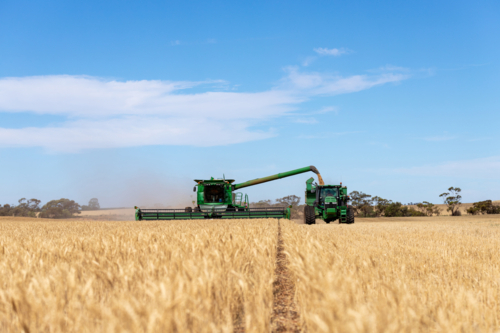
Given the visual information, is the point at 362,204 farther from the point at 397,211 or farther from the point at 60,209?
the point at 60,209

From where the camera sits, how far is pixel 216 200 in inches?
850

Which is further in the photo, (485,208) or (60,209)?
(60,209)

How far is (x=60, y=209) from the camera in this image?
2325 inches

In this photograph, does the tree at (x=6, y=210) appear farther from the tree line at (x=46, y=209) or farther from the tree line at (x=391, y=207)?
the tree line at (x=391, y=207)

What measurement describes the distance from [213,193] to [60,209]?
47.6 m

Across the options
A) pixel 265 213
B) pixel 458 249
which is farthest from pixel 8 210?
pixel 458 249

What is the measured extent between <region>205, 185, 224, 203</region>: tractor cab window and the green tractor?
5.23 m

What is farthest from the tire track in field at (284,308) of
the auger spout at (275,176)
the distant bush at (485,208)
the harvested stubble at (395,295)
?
the distant bush at (485,208)

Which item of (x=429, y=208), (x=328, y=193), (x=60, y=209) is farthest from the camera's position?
(x=60, y=209)

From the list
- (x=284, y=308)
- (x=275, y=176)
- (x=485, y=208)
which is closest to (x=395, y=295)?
(x=284, y=308)

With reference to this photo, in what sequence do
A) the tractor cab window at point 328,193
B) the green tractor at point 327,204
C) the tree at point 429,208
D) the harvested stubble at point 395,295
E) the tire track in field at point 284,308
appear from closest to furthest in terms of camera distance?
the harvested stubble at point 395,295 < the tire track in field at point 284,308 < the green tractor at point 327,204 < the tractor cab window at point 328,193 < the tree at point 429,208

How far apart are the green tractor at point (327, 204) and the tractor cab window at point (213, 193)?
17.1 ft

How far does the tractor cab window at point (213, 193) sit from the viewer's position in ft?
70.6

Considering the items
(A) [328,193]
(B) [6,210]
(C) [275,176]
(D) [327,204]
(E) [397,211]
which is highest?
(C) [275,176]
